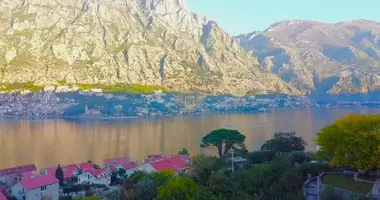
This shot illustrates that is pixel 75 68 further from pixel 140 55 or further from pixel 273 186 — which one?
pixel 273 186

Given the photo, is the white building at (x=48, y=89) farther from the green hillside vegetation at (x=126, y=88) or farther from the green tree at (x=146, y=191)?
the green tree at (x=146, y=191)

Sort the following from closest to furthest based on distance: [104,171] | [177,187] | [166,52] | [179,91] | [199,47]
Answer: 1. [177,187]
2. [104,171]
3. [179,91]
4. [166,52]
5. [199,47]

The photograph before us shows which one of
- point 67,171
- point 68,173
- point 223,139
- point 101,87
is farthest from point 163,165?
point 101,87

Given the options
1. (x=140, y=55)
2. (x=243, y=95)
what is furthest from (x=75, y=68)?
(x=243, y=95)

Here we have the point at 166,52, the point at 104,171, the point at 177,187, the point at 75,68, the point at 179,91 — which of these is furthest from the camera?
the point at 166,52

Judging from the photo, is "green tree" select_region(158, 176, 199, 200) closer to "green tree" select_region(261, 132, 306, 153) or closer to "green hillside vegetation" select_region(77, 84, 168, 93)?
"green tree" select_region(261, 132, 306, 153)

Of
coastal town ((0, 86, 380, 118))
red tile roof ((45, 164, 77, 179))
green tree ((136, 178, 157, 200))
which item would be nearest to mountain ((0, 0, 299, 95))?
coastal town ((0, 86, 380, 118))

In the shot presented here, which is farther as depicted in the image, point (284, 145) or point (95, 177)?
point (95, 177)

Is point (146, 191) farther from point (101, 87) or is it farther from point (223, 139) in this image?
point (101, 87)
